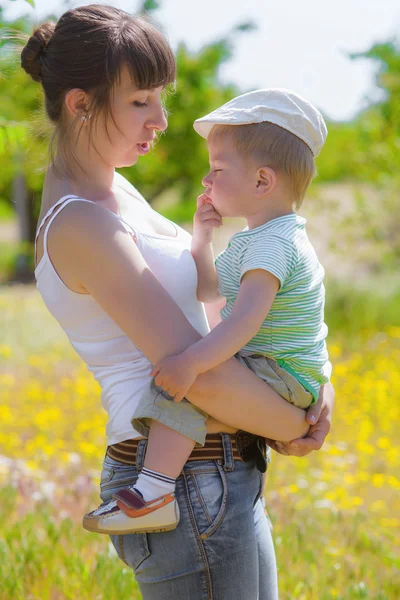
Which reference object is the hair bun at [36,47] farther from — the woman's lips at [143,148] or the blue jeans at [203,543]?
the blue jeans at [203,543]

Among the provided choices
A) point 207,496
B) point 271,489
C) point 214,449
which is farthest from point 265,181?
point 271,489

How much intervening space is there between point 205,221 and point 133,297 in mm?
375

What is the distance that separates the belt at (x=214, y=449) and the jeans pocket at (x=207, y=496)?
0.03m

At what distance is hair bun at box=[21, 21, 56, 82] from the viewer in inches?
66.9

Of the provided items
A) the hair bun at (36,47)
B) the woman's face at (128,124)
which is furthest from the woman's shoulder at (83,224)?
the hair bun at (36,47)

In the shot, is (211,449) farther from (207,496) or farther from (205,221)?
(205,221)

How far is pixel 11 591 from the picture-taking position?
2.53 meters

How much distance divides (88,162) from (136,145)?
12 cm

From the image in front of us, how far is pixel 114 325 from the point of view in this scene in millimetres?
1604

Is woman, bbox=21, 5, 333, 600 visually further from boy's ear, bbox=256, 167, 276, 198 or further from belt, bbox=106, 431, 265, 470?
boy's ear, bbox=256, 167, 276, 198

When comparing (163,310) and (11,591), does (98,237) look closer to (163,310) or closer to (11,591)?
(163,310)

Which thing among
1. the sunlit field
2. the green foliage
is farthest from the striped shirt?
A: the green foliage

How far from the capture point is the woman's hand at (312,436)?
1700 mm

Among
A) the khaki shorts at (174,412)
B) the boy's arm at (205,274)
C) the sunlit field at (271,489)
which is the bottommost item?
the sunlit field at (271,489)
